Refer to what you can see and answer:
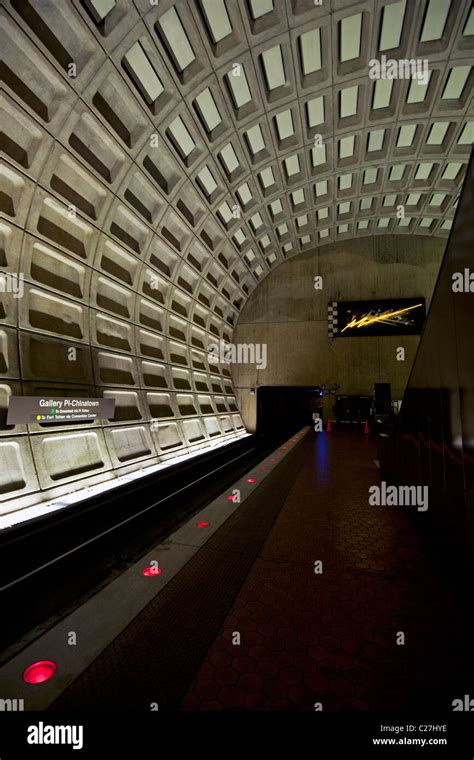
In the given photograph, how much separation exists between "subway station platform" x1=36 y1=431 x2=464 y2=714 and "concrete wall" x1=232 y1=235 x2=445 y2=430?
18108mm

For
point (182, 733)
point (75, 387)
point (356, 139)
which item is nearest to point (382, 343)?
point (356, 139)

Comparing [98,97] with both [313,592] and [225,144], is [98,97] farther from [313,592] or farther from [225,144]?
[313,592]

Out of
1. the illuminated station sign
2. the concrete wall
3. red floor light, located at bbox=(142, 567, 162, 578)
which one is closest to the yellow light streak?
the concrete wall

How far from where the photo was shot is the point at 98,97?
805 centimetres

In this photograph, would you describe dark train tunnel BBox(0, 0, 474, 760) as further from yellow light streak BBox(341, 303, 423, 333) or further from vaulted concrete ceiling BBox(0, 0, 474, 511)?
yellow light streak BBox(341, 303, 423, 333)

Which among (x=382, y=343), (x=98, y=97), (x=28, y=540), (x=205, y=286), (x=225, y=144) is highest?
(x=225, y=144)

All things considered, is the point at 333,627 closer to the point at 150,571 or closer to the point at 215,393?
the point at 150,571

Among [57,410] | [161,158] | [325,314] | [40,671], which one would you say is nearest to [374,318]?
[325,314]

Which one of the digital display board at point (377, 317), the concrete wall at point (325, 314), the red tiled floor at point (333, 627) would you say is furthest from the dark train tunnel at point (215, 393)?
the concrete wall at point (325, 314)

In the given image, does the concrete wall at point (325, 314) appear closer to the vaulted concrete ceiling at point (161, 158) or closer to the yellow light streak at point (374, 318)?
the yellow light streak at point (374, 318)

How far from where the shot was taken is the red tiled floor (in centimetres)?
196

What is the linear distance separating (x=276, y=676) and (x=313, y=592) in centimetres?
102

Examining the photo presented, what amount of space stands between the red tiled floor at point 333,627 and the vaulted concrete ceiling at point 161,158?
520cm

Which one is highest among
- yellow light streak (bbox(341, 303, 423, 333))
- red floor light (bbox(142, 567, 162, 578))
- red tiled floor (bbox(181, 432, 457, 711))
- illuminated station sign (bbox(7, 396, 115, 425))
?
yellow light streak (bbox(341, 303, 423, 333))
